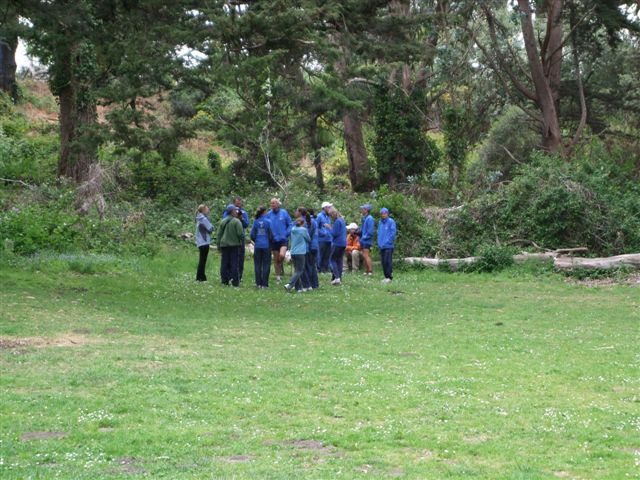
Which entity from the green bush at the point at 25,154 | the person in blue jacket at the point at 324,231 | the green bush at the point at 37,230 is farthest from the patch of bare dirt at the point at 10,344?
the green bush at the point at 25,154

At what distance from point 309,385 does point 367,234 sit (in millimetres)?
12934

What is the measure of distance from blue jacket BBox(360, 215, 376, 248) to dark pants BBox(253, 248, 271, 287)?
11.0 ft

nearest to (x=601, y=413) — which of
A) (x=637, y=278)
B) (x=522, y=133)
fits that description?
(x=637, y=278)

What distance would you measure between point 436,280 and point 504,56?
17.9 metres

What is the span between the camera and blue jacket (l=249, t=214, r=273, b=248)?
793 inches

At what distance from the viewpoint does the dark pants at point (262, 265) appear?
2047 cm

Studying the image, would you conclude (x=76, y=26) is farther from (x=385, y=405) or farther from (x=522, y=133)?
(x=522, y=133)

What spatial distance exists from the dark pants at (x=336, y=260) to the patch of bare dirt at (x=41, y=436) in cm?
1399

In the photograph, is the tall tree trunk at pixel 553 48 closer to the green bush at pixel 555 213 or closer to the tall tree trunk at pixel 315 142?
the green bush at pixel 555 213

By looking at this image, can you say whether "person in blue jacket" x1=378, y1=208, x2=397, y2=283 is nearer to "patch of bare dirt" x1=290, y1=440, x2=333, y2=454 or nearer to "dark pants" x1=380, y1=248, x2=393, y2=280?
"dark pants" x1=380, y1=248, x2=393, y2=280

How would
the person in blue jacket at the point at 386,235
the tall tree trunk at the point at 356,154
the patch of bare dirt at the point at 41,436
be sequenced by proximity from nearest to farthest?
the patch of bare dirt at the point at 41,436, the person in blue jacket at the point at 386,235, the tall tree trunk at the point at 356,154

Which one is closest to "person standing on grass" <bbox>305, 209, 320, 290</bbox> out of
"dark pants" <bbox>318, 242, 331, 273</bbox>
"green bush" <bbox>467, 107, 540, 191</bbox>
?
"dark pants" <bbox>318, 242, 331, 273</bbox>

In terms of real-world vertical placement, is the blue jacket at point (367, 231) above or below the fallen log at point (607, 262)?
above

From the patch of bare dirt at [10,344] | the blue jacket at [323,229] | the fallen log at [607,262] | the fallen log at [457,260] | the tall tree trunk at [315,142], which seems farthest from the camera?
the tall tree trunk at [315,142]
